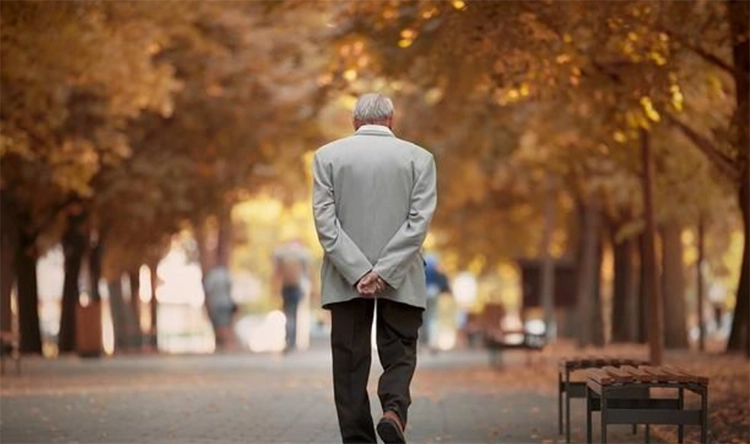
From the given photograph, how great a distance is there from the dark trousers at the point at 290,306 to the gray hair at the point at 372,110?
2779cm

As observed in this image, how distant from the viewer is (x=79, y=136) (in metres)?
39.2

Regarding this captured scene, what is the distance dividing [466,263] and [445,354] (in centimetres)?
1630

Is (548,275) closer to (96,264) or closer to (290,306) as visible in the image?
(290,306)

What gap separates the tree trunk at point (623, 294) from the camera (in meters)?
46.9

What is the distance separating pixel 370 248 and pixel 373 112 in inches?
33.3

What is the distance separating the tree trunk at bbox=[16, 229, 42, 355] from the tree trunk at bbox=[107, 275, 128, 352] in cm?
531

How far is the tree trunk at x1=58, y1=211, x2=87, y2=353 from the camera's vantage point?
44594mm

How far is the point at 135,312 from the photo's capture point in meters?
53.2

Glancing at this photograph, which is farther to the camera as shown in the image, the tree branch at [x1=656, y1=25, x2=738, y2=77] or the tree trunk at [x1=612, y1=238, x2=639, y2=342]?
the tree trunk at [x1=612, y1=238, x2=639, y2=342]

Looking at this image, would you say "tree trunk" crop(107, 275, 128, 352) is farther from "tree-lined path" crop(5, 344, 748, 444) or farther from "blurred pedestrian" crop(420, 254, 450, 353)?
"tree-lined path" crop(5, 344, 748, 444)

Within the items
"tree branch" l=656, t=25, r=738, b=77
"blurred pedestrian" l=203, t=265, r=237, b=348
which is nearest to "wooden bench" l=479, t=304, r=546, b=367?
"tree branch" l=656, t=25, r=738, b=77

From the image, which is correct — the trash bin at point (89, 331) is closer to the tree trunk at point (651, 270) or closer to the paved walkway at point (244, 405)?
the paved walkway at point (244, 405)

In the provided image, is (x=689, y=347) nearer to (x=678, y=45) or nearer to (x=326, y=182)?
(x=678, y=45)

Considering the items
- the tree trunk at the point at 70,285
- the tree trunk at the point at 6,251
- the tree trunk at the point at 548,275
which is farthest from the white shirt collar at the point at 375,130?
the tree trunk at the point at 70,285
